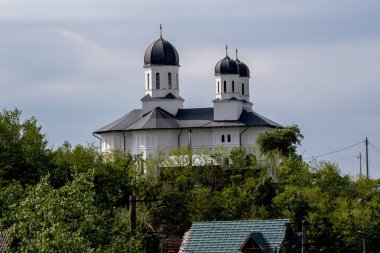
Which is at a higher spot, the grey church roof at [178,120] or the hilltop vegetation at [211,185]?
the grey church roof at [178,120]

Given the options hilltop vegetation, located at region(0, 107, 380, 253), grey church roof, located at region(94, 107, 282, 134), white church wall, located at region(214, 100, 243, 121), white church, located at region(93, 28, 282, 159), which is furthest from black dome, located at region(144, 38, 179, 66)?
hilltop vegetation, located at region(0, 107, 380, 253)

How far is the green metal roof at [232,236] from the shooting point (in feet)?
224

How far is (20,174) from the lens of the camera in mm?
87188

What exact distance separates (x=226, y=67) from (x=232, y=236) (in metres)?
66.4

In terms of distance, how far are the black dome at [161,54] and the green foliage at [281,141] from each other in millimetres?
20206

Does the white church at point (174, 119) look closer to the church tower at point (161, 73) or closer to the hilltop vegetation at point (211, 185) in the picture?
the church tower at point (161, 73)

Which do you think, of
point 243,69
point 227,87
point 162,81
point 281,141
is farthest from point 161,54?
point 281,141

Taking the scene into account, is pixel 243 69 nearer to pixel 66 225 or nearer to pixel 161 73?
pixel 161 73

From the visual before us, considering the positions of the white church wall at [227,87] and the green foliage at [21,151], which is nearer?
the green foliage at [21,151]

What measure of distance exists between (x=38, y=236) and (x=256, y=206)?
47.1 metres

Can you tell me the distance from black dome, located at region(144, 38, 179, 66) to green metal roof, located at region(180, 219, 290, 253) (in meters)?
65.1

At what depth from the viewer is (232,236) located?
2726 inches

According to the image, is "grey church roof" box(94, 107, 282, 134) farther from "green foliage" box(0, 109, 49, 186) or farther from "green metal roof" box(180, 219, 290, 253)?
"green metal roof" box(180, 219, 290, 253)

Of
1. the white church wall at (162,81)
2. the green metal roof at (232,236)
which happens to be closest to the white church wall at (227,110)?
the white church wall at (162,81)
